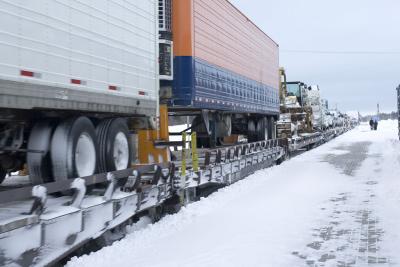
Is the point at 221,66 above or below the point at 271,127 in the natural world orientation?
above

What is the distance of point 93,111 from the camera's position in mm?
7047

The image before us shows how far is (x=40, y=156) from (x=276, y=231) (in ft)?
10.6

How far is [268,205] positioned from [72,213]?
491cm

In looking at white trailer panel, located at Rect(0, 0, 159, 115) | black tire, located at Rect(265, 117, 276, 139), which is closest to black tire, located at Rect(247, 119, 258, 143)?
black tire, located at Rect(265, 117, 276, 139)

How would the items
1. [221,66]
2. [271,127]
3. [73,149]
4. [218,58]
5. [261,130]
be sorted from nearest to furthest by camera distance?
1. [73,149]
2. [218,58]
3. [221,66]
4. [261,130]
5. [271,127]

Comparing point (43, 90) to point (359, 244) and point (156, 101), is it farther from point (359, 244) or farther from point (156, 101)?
point (359, 244)

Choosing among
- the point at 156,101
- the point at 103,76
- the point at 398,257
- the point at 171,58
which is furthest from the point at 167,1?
the point at 398,257

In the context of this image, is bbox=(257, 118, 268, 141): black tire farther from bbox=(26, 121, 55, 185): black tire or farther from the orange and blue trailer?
bbox=(26, 121, 55, 185): black tire

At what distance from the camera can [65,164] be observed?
6520mm

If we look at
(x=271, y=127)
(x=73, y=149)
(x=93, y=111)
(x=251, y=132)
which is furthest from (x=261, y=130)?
(x=73, y=149)

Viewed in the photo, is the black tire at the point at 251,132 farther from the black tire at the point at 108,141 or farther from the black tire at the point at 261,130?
the black tire at the point at 108,141

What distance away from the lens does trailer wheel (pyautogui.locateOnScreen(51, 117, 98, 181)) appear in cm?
652

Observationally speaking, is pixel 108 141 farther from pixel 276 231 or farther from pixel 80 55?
pixel 276 231

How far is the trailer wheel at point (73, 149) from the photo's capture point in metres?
6.52
